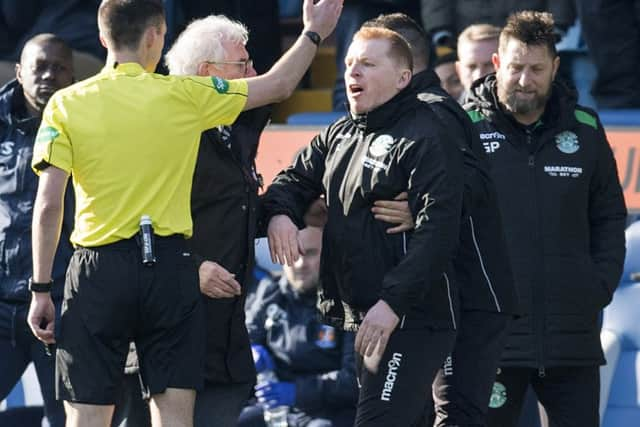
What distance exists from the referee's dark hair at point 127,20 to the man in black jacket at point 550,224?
5.27ft

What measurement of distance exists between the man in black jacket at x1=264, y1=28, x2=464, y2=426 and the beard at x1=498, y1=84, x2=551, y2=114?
0.87m

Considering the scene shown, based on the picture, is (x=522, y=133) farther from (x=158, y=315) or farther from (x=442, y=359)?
(x=158, y=315)

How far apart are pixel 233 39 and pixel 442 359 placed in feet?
4.26

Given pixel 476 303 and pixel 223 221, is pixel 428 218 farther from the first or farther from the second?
pixel 223 221

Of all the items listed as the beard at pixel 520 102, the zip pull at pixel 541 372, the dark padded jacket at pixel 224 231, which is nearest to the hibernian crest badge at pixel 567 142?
the beard at pixel 520 102

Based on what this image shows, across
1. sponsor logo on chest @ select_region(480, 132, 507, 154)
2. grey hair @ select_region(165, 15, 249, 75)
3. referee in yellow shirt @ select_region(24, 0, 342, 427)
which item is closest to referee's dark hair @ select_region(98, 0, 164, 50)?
referee in yellow shirt @ select_region(24, 0, 342, 427)

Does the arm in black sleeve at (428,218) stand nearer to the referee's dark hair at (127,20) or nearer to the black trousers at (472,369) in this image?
the black trousers at (472,369)

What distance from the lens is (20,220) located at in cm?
623

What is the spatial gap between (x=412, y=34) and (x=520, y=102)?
0.51 m

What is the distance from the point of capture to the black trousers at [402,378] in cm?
486

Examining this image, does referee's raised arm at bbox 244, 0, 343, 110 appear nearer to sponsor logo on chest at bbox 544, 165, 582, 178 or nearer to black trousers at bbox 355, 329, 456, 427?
black trousers at bbox 355, 329, 456, 427

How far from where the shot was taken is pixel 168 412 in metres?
4.77

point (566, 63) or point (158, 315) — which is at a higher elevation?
point (566, 63)

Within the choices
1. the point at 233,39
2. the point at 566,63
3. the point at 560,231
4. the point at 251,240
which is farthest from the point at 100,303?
the point at 566,63
